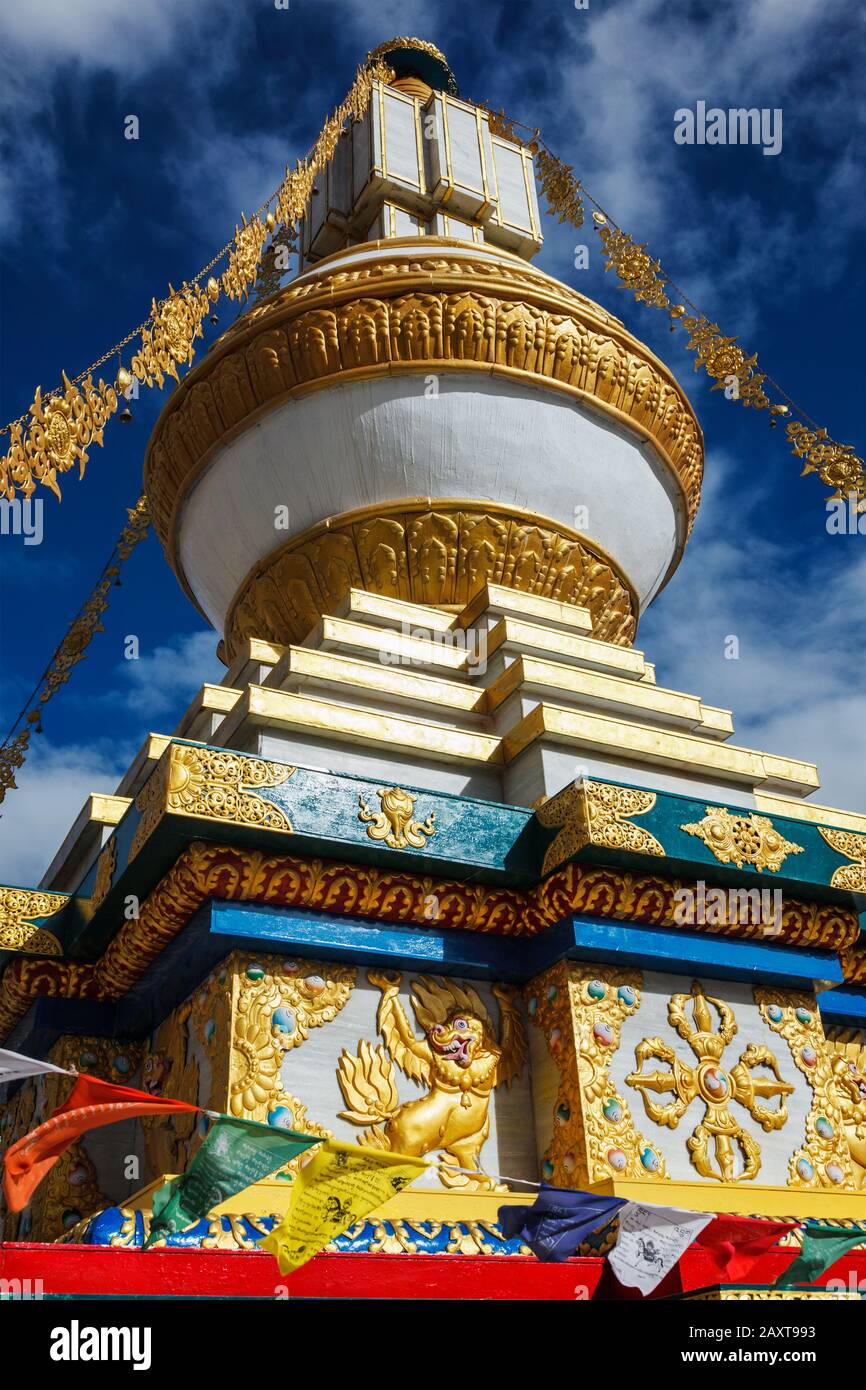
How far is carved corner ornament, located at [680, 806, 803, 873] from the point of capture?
639 centimetres

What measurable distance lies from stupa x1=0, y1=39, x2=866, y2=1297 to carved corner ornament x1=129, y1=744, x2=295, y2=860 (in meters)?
0.02

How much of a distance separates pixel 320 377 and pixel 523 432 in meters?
1.59

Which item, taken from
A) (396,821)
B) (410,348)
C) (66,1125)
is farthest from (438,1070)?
(410,348)

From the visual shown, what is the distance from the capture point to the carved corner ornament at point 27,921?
6.79m

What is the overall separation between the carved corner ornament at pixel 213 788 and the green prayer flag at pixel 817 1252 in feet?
9.12

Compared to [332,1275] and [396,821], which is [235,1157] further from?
[396,821]

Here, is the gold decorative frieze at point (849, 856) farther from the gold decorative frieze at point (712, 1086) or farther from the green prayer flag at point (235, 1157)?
the green prayer flag at point (235, 1157)

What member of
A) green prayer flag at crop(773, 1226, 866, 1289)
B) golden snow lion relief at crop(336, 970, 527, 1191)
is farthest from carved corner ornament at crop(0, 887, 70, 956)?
green prayer flag at crop(773, 1226, 866, 1289)

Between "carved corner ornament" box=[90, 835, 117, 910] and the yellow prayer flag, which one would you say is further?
"carved corner ornament" box=[90, 835, 117, 910]

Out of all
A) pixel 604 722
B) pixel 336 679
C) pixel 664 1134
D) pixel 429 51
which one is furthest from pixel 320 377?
pixel 429 51

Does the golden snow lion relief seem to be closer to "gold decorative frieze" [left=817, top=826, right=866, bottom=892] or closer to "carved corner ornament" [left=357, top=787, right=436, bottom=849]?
"carved corner ornament" [left=357, top=787, right=436, bottom=849]

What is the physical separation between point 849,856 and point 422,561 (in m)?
3.81

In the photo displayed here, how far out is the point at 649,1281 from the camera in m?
4.57
